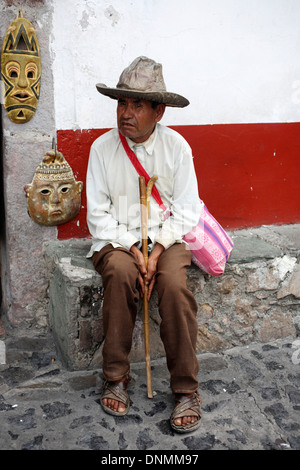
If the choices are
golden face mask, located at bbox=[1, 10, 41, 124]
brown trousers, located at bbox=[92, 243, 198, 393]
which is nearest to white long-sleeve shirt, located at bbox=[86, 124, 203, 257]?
brown trousers, located at bbox=[92, 243, 198, 393]

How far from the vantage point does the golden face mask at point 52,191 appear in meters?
3.25

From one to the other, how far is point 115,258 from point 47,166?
85 cm

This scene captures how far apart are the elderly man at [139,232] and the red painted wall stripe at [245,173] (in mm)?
473

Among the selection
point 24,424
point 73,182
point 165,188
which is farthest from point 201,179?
point 24,424

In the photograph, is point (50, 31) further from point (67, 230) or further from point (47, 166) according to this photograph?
point (67, 230)

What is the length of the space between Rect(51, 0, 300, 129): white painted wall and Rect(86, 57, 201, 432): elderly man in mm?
438

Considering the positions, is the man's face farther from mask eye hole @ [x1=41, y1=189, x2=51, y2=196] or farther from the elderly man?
mask eye hole @ [x1=41, y1=189, x2=51, y2=196]

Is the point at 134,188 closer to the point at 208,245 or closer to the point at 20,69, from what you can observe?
the point at 208,245

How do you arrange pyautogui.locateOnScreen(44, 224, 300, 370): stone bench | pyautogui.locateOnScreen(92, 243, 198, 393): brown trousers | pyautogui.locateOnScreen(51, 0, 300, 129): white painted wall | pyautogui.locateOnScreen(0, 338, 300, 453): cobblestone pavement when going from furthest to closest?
pyautogui.locateOnScreen(51, 0, 300, 129): white painted wall < pyautogui.locateOnScreen(44, 224, 300, 370): stone bench < pyautogui.locateOnScreen(92, 243, 198, 393): brown trousers < pyautogui.locateOnScreen(0, 338, 300, 453): cobblestone pavement

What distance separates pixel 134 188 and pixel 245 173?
107 centimetres

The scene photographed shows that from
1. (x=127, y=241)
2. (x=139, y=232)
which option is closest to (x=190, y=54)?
(x=139, y=232)

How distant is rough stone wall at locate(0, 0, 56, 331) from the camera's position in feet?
10.1

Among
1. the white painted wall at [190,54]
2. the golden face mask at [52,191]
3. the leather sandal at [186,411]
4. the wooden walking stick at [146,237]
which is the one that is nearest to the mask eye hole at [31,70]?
the white painted wall at [190,54]

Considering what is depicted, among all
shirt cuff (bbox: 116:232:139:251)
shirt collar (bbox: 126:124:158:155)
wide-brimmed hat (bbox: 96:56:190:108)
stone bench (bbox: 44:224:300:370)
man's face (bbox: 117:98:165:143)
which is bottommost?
stone bench (bbox: 44:224:300:370)
